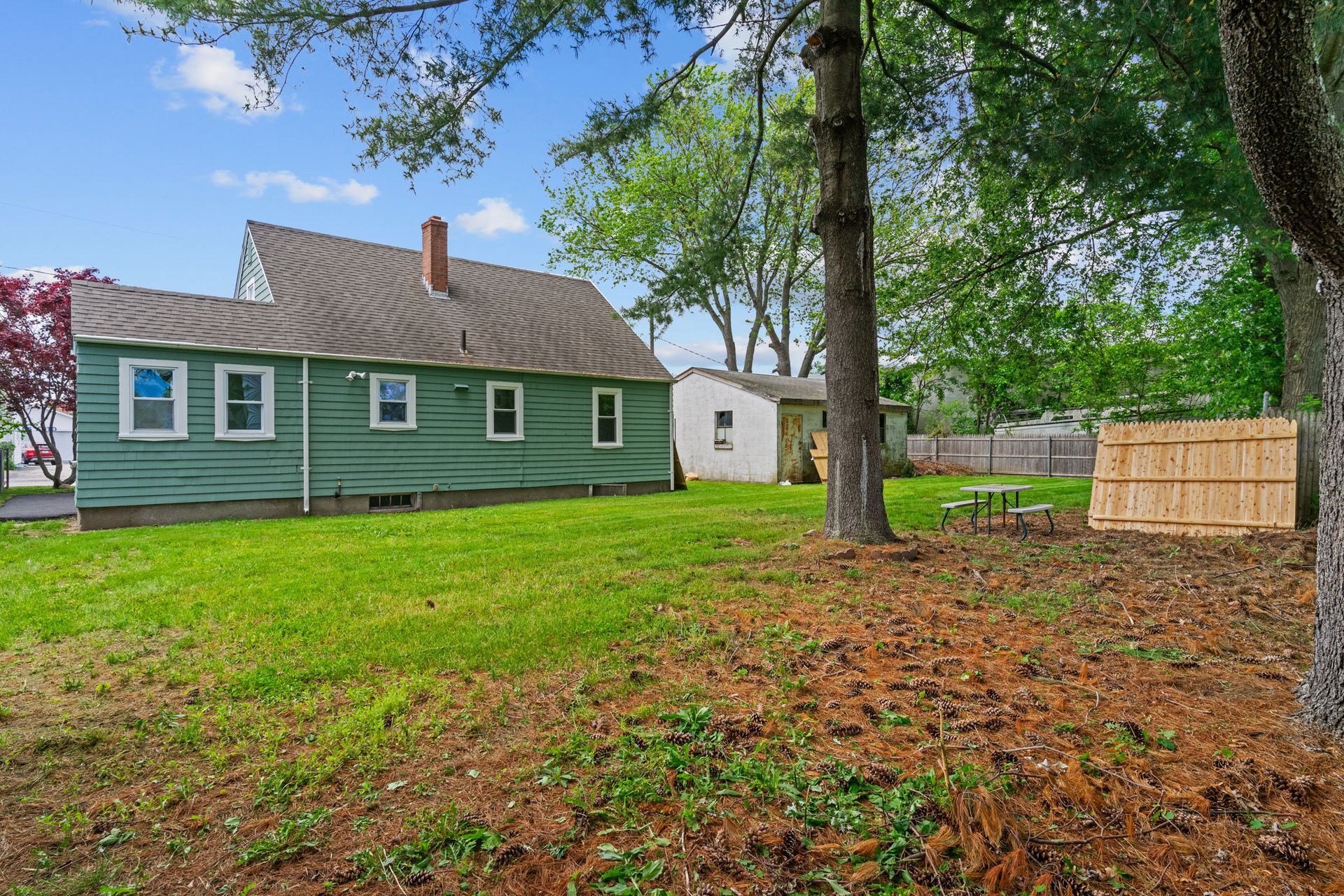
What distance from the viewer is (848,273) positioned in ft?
22.1

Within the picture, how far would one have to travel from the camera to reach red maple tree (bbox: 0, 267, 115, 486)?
15945 mm

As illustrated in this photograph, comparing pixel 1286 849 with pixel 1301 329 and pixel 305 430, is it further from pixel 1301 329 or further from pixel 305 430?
pixel 305 430

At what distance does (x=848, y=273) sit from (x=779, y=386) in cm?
1422

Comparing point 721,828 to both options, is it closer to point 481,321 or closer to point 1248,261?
point 481,321

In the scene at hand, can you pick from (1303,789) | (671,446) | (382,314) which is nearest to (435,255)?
(382,314)

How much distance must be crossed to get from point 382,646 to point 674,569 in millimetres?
2830

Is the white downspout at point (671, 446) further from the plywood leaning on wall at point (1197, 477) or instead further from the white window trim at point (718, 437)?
the plywood leaning on wall at point (1197, 477)

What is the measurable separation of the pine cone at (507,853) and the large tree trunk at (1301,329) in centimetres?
1193

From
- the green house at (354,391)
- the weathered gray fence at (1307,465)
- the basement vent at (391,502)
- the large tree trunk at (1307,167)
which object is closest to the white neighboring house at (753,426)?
the green house at (354,391)

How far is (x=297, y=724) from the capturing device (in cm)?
292

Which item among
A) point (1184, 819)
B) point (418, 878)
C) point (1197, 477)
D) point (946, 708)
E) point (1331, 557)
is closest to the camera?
point (418, 878)

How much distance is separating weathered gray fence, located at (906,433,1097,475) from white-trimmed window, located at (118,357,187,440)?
70.2 ft

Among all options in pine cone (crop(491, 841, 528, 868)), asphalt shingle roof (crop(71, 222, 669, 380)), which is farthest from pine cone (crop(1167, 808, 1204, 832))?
asphalt shingle roof (crop(71, 222, 669, 380))

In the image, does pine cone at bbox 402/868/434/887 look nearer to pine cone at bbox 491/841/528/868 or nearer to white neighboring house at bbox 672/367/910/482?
pine cone at bbox 491/841/528/868
